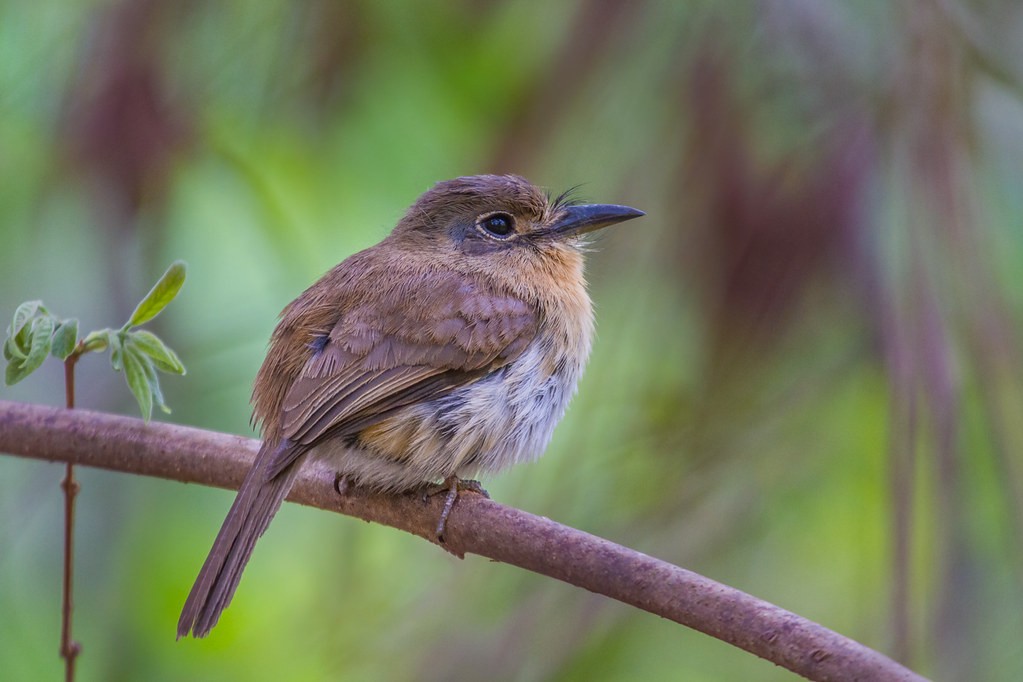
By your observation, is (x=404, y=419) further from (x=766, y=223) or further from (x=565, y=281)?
(x=766, y=223)

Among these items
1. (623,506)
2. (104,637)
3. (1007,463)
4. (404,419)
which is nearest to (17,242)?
(104,637)

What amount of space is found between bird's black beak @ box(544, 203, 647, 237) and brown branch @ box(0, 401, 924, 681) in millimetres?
908

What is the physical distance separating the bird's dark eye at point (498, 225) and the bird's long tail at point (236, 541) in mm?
1028

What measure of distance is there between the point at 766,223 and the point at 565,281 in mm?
536

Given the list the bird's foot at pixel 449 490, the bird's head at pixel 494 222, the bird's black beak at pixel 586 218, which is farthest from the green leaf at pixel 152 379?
the bird's black beak at pixel 586 218

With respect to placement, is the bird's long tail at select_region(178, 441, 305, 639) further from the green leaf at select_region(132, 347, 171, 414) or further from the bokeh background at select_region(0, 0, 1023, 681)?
the bokeh background at select_region(0, 0, 1023, 681)

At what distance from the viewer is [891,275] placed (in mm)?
3129

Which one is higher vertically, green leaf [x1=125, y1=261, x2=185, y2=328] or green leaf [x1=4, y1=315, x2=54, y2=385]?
green leaf [x1=125, y1=261, x2=185, y2=328]

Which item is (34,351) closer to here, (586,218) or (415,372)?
(415,372)

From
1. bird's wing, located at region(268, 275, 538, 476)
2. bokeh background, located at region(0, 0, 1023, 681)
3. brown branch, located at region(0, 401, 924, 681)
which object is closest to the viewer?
brown branch, located at region(0, 401, 924, 681)

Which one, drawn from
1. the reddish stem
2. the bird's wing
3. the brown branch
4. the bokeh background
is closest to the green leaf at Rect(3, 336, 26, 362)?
the reddish stem

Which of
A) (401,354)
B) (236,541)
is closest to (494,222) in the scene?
(401,354)

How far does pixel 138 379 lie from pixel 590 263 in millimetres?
1698

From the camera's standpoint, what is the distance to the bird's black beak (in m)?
3.21
